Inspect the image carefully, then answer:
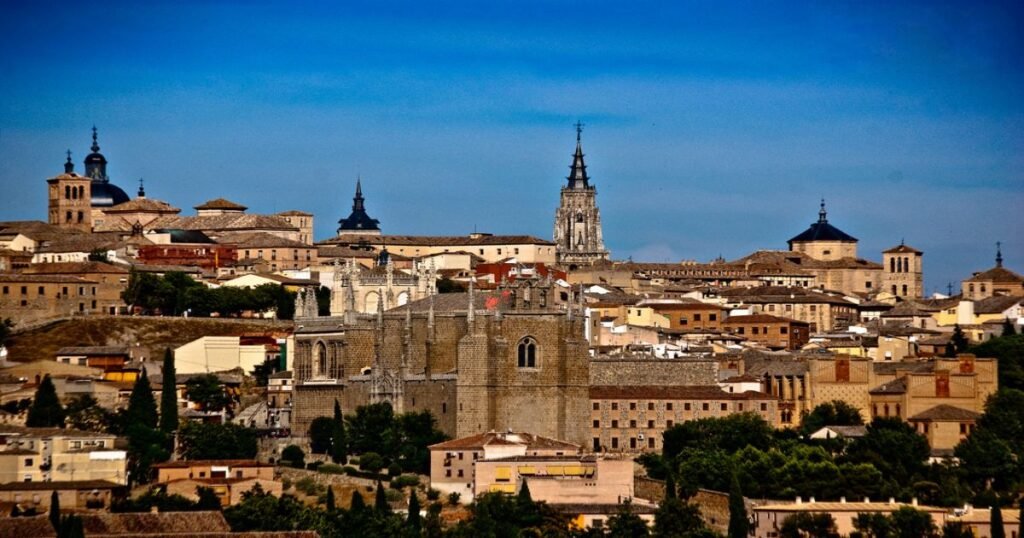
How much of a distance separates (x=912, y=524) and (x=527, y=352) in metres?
17.0

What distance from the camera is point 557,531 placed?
73.9 meters

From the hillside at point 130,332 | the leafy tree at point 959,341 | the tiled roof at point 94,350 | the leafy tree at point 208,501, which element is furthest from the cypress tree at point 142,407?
the leafy tree at point 959,341

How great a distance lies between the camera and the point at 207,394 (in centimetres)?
9069

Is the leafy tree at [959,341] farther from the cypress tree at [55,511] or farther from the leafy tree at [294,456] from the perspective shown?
the cypress tree at [55,511]

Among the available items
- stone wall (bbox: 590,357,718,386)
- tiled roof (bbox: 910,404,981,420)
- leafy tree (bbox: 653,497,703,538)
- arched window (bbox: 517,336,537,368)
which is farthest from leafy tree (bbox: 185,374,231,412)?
tiled roof (bbox: 910,404,981,420)

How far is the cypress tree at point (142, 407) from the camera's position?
8394cm

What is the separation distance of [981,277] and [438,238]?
27992 mm

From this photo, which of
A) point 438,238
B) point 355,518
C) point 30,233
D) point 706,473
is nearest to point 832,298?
point 438,238

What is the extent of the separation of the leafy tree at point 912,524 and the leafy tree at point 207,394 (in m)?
26.5

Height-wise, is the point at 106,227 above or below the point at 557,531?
above

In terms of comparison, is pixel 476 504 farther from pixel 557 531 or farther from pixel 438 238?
pixel 438 238

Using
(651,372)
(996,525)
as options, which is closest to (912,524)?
(996,525)

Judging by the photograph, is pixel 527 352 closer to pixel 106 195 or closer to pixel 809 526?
pixel 809 526

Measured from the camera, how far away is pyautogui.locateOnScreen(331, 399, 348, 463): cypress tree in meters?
82.9
